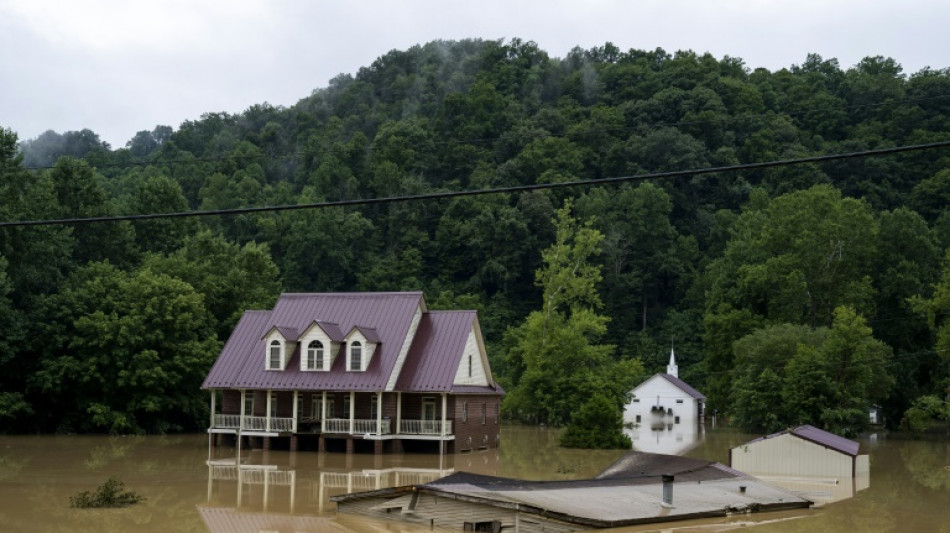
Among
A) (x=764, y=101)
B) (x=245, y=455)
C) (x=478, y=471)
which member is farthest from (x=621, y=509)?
(x=764, y=101)

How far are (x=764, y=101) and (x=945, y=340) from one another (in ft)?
215

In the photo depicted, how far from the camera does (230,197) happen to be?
4358 inches

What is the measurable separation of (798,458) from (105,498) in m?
21.3

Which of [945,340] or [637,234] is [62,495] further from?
[637,234]

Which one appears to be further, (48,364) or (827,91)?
(827,91)

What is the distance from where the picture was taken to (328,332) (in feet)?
141

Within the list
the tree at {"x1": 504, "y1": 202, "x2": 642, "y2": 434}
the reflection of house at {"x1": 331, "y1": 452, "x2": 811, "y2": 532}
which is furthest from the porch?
the reflection of house at {"x1": 331, "y1": 452, "x2": 811, "y2": 532}

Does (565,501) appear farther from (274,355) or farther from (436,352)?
(274,355)

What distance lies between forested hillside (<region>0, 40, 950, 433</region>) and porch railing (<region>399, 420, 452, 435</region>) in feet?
47.6

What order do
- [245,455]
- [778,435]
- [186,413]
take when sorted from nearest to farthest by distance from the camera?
[778,435] < [245,455] < [186,413]

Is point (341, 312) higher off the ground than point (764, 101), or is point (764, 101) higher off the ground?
point (764, 101)

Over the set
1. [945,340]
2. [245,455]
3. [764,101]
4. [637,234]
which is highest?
[764,101]

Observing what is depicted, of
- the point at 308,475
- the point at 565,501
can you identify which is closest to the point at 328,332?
the point at 308,475

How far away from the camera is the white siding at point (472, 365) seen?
1727 inches
